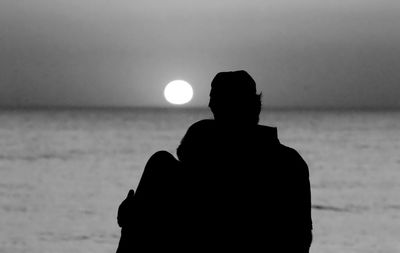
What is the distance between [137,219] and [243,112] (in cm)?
46

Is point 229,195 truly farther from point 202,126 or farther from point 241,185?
point 202,126

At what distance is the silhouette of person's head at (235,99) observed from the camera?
7.36ft

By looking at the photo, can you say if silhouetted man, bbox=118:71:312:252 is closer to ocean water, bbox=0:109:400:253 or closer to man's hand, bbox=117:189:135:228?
man's hand, bbox=117:189:135:228

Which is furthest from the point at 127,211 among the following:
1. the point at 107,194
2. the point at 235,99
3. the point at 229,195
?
the point at 107,194

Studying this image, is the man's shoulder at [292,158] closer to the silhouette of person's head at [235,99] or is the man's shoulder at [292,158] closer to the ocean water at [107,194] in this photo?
the silhouette of person's head at [235,99]

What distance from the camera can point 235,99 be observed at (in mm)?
2244

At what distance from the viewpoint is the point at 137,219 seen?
2.19 meters

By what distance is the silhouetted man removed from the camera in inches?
86.3

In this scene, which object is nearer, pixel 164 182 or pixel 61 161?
pixel 164 182

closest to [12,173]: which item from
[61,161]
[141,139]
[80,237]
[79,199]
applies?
[61,161]

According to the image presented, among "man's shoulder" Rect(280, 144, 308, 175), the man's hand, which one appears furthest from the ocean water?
"man's shoulder" Rect(280, 144, 308, 175)

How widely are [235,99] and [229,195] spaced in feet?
0.97

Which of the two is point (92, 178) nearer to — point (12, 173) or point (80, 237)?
point (12, 173)

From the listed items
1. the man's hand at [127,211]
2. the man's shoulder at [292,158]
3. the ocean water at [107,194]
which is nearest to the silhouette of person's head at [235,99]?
the man's shoulder at [292,158]
